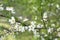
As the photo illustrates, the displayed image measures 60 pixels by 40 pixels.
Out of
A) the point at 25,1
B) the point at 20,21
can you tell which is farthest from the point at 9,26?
the point at 25,1

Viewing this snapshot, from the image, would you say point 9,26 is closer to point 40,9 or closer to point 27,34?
point 27,34

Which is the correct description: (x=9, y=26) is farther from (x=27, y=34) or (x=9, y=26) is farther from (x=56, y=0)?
(x=56, y=0)

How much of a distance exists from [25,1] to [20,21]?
0.33 meters

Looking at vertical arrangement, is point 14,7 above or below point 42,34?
above

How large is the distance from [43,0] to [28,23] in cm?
44

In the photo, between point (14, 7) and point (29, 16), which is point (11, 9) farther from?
point (29, 16)

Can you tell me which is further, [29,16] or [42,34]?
[29,16]

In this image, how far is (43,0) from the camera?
2.59m

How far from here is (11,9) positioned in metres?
2.85

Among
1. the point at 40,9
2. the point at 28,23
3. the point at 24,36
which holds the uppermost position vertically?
the point at 40,9

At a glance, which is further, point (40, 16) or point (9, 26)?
point (9, 26)

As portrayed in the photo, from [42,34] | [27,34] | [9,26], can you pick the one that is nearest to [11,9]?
[9,26]

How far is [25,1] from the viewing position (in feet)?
9.25

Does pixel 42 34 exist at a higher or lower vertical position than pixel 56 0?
lower
